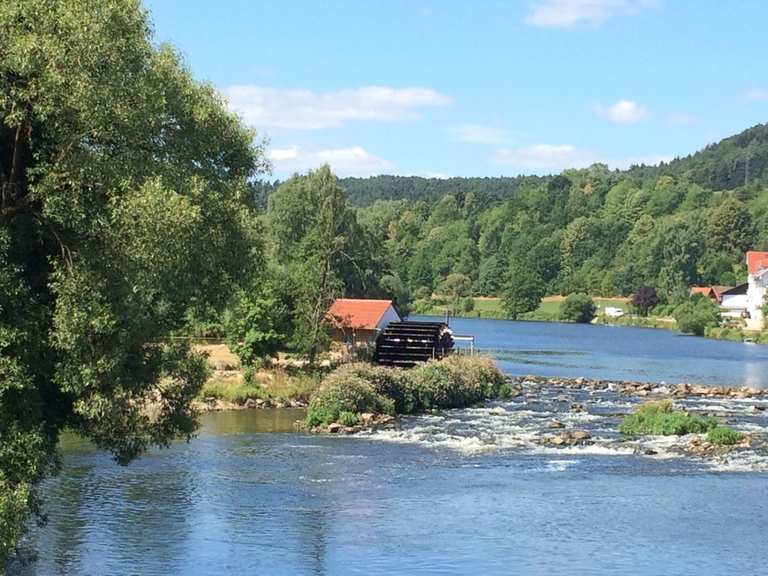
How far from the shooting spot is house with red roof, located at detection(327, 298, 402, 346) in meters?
63.8

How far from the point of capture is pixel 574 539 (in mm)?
25953

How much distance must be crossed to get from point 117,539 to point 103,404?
813 cm

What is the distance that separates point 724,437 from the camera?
39781 mm

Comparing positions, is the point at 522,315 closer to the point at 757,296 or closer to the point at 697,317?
the point at 697,317

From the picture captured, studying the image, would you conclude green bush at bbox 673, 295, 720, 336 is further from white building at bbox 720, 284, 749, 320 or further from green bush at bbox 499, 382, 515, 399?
green bush at bbox 499, 382, 515, 399

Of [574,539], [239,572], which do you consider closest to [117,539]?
[239,572]

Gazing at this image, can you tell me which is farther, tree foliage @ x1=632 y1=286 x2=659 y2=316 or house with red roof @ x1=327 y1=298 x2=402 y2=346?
tree foliage @ x1=632 y1=286 x2=659 y2=316

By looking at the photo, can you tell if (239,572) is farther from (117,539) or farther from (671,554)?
(671,554)

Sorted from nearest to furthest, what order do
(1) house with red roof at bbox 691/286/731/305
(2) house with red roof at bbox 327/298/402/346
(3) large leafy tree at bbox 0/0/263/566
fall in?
(3) large leafy tree at bbox 0/0/263/566 < (2) house with red roof at bbox 327/298/402/346 < (1) house with red roof at bbox 691/286/731/305

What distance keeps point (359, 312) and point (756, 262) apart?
92735 millimetres

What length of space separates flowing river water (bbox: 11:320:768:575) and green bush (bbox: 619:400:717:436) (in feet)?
3.56

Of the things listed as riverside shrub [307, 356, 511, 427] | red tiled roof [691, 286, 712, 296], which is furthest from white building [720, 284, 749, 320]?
riverside shrub [307, 356, 511, 427]

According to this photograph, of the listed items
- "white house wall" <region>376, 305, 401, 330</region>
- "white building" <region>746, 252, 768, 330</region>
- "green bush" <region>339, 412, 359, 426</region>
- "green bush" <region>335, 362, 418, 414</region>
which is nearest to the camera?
"green bush" <region>339, 412, 359, 426</region>

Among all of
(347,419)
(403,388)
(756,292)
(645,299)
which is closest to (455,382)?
(403,388)
